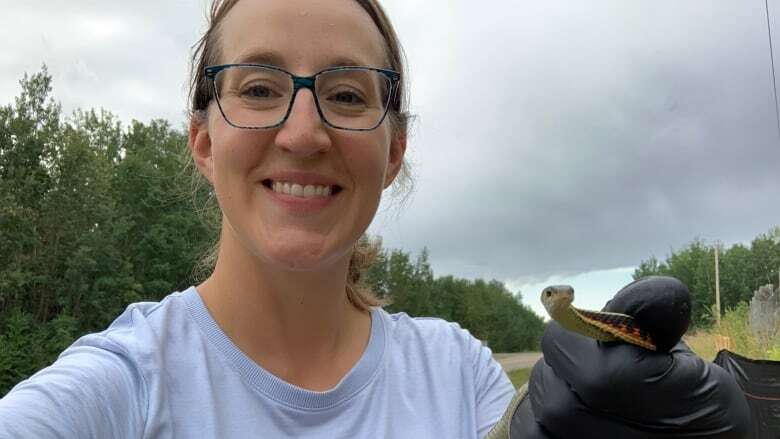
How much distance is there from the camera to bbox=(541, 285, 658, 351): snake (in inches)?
70.1

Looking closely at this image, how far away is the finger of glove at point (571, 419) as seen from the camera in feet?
6.03

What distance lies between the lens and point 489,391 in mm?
2248

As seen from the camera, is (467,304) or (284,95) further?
(467,304)

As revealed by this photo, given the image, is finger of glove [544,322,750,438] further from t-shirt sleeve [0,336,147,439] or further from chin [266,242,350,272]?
t-shirt sleeve [0,336,147,439]

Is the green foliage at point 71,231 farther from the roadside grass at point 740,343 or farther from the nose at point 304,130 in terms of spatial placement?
the nose at point 304,130

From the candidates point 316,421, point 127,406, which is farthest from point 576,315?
point 127,406

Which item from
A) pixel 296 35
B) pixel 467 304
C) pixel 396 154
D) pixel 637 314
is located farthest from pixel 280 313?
pixel 467 304

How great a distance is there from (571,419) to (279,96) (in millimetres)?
1129

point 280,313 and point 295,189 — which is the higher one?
point 295,189

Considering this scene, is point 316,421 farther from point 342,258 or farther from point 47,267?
point 47,267

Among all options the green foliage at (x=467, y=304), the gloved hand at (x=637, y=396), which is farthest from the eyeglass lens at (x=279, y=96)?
the green foliage at (x=467, y=304)

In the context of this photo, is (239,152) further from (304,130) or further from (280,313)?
(280,313)

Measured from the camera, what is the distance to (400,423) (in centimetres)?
205

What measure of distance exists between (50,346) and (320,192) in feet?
119
